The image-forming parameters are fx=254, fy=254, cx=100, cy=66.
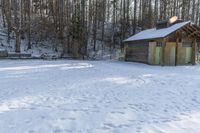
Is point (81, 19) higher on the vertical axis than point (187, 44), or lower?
higher

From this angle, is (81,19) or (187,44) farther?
(81,19)

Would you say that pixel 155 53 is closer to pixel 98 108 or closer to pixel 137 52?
pixel 137 52

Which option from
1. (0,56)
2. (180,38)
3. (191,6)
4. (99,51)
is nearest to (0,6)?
(0,56)

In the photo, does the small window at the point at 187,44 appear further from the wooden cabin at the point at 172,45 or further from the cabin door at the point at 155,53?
the cabin door at the point at 155,53

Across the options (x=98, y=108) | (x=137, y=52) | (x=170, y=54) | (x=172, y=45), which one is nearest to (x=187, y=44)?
(x=172, y=45)

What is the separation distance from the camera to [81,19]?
35594 mm

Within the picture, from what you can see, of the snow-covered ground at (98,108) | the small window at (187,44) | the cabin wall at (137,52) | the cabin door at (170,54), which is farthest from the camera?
the cabin wall at (137,52)

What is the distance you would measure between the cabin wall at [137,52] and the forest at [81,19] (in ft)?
21.5

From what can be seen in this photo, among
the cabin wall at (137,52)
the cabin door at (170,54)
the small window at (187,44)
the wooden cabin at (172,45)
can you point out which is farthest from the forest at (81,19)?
the small window at (187,44)

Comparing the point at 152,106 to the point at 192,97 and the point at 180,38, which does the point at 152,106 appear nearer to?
the point at 192,97

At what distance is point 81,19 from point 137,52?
1271cm

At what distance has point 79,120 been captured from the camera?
5.78 m

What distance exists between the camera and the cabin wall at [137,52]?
2406 centimetres

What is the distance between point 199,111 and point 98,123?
2890 millimetres
